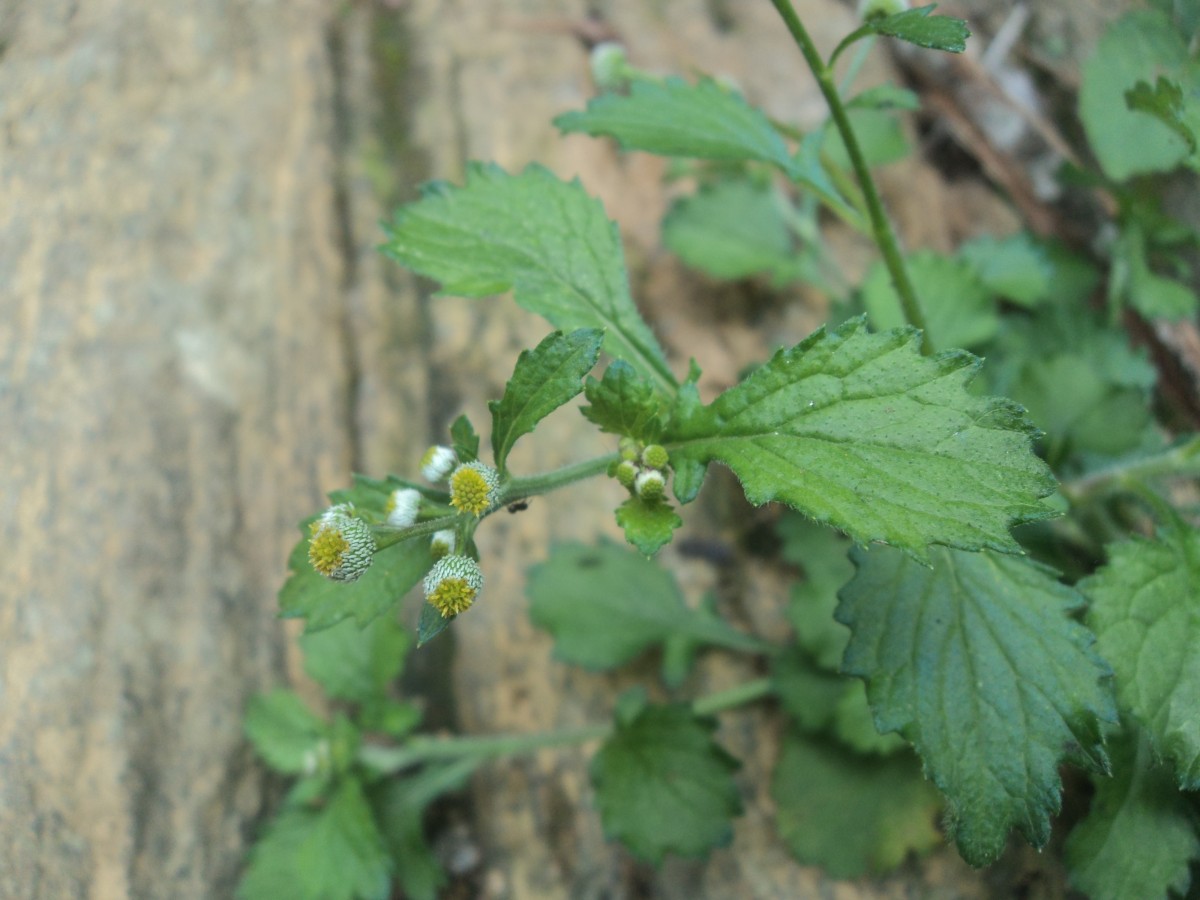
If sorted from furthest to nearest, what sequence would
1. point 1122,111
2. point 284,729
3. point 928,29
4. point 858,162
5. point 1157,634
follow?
1. point 1122,111
2. point 284,729
3. point 858,162
4. point 1157,634
5. point 928,29

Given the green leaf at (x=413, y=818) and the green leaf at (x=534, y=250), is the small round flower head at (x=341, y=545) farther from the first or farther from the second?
the green leaf at (x=413, y=818)

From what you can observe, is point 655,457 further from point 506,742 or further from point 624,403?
point 506,742

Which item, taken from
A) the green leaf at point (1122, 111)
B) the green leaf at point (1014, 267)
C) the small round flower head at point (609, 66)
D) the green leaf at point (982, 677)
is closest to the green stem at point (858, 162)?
the green leaf at point (982, 677)

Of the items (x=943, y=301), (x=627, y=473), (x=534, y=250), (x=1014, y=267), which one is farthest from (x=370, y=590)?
(x=1014, y=267)

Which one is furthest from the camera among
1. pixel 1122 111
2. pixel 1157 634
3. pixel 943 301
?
pixel 1122 111

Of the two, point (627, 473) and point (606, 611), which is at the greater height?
point (627, 473)
